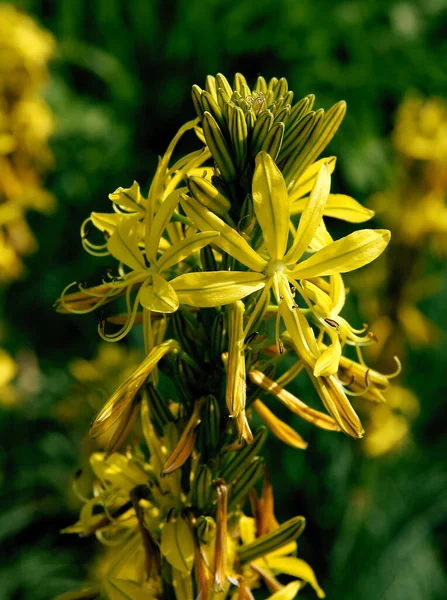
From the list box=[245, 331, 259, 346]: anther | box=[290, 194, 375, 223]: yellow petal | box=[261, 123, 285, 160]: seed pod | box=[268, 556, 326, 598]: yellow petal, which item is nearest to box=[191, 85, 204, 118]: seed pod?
box=[261, 123, 285, 160]: seed pod

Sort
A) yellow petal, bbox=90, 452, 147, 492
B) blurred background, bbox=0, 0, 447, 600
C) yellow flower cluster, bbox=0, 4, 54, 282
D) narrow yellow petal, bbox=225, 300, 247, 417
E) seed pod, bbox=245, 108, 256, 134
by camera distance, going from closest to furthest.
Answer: narrow yellow petal, bbox=225, 300, 247, 417 < seed pod, bbox=245, 108, 256, 134 < yellow petal, bbox=90, 452, 147, 492 < yellow flower cluster, bbox=0, 4, 54, 282 < blurred background, bbox=0, 0, 447, 600

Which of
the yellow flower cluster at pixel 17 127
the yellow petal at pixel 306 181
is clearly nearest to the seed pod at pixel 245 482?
the yellow petal at pixel 306 181

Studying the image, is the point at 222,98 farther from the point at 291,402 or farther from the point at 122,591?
the point at 122,591

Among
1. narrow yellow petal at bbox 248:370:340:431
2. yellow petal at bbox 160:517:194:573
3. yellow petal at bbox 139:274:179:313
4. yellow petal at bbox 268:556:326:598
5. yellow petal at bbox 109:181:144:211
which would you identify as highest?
yellow petal at bbox 109:181:144:211

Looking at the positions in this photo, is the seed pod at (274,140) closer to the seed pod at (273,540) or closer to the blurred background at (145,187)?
the seed pod at (273,540)

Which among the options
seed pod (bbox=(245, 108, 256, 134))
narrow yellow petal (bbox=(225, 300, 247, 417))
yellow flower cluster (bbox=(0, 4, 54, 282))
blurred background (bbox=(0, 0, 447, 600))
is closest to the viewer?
narrow yellow petal (bbox=(225, 300, 247, 417))

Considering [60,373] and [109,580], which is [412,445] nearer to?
[60,373]

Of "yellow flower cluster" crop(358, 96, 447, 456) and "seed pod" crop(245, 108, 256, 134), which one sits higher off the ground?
"seed pod" crop(245, 108, 256, 134)

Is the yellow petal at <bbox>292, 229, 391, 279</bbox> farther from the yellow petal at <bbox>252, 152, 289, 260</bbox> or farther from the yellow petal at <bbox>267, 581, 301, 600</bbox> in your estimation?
the yellow petal at <bbox>267, 581, 301, 600</bbox>
